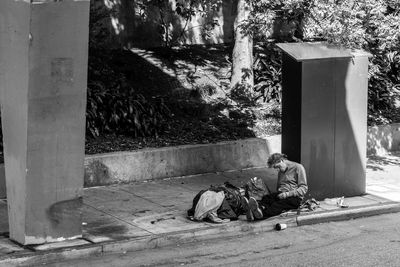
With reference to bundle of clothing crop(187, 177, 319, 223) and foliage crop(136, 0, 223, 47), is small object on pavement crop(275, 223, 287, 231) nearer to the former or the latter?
bundle of clothing crop(187, 177, 319, 223)

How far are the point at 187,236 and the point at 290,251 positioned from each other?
4.52 ft

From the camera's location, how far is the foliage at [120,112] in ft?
46.7

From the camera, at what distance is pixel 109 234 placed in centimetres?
1034

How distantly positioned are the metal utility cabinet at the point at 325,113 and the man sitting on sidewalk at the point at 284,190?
0.60 metres

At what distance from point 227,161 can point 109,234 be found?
445 cm

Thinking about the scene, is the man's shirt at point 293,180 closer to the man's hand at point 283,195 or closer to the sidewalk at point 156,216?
the man's hand at point 283,195

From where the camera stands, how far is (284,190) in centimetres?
Answer: 1152

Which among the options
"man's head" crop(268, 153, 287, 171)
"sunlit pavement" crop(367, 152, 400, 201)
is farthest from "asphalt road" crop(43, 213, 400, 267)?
"sunlit pavement" crop(367, 152, 400, 201)

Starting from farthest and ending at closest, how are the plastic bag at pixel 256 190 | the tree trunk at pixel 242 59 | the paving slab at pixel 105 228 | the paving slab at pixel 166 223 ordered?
the tree trunk at pixel 242 59, the plastic bag at pixel 256 190, the paving slab at pixel 166 223, the paving slab at pixel 105 228

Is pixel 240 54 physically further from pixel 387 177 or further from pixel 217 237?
pixel 217 237

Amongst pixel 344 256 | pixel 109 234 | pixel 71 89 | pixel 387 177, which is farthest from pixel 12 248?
pixel 387 177

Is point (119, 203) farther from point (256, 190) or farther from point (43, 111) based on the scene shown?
point (43, 111)

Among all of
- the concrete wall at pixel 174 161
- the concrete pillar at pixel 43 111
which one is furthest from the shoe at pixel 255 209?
the concrete wall at pixel 174 161

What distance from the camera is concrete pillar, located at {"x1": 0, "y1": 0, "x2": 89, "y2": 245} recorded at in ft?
30.4
